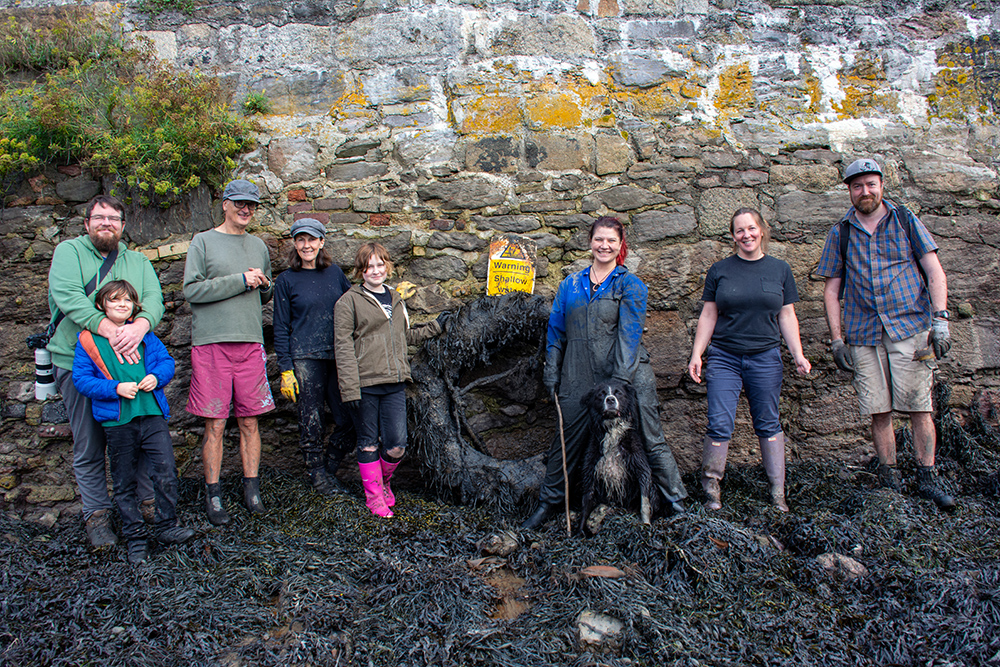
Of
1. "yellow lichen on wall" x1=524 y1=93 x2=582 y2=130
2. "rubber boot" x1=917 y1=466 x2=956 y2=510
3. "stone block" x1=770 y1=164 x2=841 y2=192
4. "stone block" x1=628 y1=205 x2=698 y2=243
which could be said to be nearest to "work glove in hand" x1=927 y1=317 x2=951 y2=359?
"rubber boot" x1=917 y1=466 x2=956 y2=510

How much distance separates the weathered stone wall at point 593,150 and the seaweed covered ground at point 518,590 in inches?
44.2

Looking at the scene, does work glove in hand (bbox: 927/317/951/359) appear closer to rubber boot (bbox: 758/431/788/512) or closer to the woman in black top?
rubber boot (bbox: 758/431/788/512)

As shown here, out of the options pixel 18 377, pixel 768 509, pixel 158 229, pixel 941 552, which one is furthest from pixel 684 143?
pixel 18 377

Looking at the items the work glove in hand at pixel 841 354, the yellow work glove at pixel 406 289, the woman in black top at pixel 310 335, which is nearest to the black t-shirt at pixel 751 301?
the work glove in hand at pixel 841 354

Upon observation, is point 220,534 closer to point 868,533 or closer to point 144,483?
point 144,483

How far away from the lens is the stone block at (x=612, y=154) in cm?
435

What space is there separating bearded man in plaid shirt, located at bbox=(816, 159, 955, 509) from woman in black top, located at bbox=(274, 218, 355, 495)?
10.3ft

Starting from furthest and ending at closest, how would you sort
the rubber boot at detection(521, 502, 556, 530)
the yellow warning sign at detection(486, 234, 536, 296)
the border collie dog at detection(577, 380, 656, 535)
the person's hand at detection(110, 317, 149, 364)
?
the yellow warning sign at detection(486, 234, 536, 296), the rubber boot at detection(521, 502, 556, 530), the border collie dog at detection(577, 380, 656, 535), the person's hand at detection(110, 317, 149, 364)

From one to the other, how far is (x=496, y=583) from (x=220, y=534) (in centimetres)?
159

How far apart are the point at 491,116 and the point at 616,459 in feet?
8.78

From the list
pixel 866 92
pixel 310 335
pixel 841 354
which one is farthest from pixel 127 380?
pixel 866 92

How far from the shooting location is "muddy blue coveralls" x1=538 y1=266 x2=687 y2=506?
3.36m

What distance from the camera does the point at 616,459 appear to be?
10.5 feet

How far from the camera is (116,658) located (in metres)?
2.30
